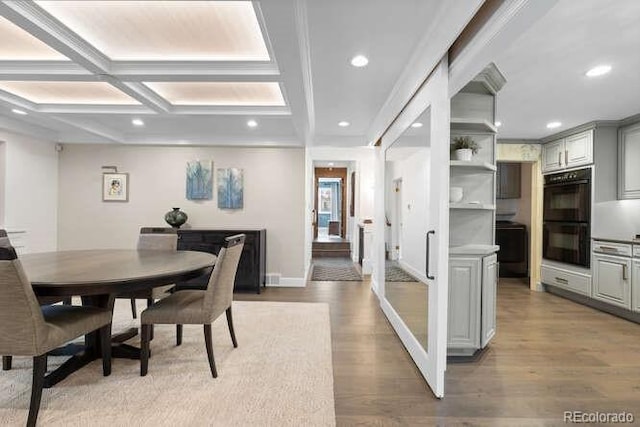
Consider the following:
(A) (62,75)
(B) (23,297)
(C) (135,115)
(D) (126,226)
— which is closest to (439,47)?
(B) (23,297)

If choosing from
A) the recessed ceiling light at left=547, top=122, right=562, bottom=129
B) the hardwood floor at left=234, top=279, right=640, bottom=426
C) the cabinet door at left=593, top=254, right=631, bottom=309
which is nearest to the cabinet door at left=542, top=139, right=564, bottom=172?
the recessed ceiling light at left=547, top=122, right=562, bottom=129

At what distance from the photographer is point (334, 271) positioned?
20.0 ft

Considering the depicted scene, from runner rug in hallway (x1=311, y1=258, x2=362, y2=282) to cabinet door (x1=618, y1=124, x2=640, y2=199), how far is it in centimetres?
361

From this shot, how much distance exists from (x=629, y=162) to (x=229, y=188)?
514 cm

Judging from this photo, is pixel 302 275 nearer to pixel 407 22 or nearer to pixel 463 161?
pixel 463 161

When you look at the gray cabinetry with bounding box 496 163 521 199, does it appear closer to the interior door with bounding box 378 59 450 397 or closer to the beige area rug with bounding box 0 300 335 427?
the interior door with bounding box 378 59 450 397

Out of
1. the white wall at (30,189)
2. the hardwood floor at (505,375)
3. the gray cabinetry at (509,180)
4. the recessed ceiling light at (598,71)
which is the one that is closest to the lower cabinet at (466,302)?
the hardwood floor at (505,375)

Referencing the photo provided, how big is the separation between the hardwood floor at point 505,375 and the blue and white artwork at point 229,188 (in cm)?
238

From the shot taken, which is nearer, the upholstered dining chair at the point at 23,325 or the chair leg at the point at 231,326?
the upholstered dining chair at the point at 23,325

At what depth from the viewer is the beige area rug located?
1.79m

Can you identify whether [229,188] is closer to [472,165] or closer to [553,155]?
[472,165]

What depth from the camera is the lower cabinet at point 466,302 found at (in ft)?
8.31

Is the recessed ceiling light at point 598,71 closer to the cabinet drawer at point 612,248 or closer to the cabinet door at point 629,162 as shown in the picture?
the cabinet door at point 629,162

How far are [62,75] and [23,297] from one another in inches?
76.1
